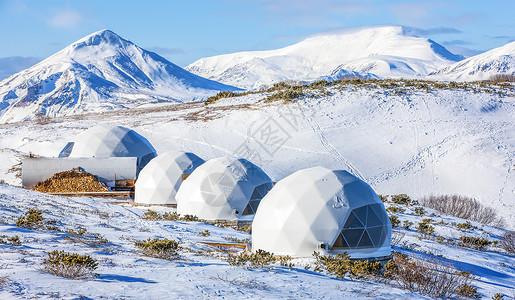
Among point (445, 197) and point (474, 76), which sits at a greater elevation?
point (474, 76)

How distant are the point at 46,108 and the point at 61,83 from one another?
59.2 ft

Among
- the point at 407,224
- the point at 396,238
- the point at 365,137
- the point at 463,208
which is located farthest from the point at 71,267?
the point at 365,137

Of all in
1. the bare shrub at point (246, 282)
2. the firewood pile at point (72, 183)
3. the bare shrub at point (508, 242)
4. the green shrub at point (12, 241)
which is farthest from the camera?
the firewood pile at point (72, 183)

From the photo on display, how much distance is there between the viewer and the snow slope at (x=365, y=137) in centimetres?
3741

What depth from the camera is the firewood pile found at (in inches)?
1154

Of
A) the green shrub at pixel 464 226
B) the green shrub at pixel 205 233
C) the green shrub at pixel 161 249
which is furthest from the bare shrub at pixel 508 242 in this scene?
the green shrub at pixel 161 249

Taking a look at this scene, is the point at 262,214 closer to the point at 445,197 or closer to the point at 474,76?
the point at 445,197

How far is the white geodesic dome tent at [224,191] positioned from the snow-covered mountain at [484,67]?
144879mm

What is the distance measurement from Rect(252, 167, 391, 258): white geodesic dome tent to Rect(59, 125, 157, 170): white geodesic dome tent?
61.7ft

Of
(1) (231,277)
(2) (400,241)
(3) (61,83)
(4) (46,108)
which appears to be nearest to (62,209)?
(1) (231,277)

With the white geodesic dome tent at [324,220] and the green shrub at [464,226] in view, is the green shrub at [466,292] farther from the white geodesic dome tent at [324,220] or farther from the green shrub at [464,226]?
the green shrub at [464,226]

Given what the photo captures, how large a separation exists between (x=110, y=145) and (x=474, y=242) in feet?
71.6

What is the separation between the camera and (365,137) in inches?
1740

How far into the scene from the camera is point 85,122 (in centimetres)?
5772
